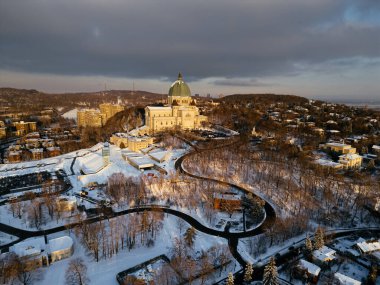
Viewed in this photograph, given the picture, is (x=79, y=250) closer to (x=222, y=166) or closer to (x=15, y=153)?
(x=222, y=166)

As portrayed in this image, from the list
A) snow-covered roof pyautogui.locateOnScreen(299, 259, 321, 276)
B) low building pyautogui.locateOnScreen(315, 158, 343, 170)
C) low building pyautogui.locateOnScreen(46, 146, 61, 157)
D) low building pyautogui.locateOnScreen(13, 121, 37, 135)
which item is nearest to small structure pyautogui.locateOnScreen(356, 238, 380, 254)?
snow-covered roof pyautogui.locateOnScreen(299, 259, 321, 276)

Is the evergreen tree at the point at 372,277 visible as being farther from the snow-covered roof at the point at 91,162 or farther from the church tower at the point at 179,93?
the church tower at the point at 179,93

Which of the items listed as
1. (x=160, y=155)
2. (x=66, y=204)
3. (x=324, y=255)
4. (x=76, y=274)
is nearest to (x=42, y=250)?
(x=76, y=274)

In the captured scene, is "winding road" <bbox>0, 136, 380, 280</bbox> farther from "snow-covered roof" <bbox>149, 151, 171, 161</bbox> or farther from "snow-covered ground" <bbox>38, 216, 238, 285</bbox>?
"snow-covered roof" <bbox>149, 151, 171, 161</bbox>

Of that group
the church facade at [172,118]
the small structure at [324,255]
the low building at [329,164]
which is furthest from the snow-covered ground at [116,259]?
the church facade at [172,118]

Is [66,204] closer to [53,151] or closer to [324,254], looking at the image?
[324,254]

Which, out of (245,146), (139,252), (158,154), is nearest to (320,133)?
(245,146)
